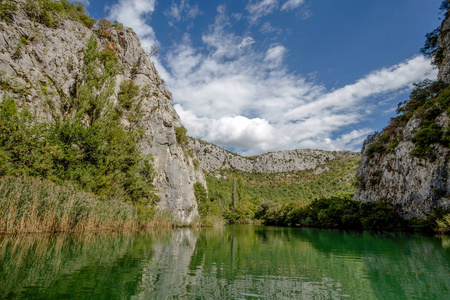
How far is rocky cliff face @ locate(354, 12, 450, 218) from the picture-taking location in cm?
2516

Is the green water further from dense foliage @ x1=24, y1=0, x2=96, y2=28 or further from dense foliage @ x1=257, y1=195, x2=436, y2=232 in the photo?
dense foliage @ x1=24, y1=0, x2=96, y2=28

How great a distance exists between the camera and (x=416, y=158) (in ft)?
95.6

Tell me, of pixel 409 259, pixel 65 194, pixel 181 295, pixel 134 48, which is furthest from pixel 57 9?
pixel 409 259

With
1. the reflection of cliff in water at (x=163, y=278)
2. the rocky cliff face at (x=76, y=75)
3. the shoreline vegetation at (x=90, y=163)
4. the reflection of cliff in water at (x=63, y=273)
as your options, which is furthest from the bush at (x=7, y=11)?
the reflection of cliff in water at (x=163, y=278)

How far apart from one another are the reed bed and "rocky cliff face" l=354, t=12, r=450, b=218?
30599mm

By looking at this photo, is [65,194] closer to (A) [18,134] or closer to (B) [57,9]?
(A) [18,134]

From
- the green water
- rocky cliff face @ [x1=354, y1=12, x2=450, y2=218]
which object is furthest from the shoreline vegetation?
the green water

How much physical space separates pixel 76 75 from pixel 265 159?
349 feet

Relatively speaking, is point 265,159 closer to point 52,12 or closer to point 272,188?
point 272,188

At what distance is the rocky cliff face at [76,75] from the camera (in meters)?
21.7

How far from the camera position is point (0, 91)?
1898cm

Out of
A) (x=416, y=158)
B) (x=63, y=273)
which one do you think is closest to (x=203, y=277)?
(x=63, y=273)

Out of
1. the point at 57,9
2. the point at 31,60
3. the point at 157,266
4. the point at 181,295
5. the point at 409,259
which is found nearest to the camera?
the point at 181,295

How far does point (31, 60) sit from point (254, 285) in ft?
93.7
